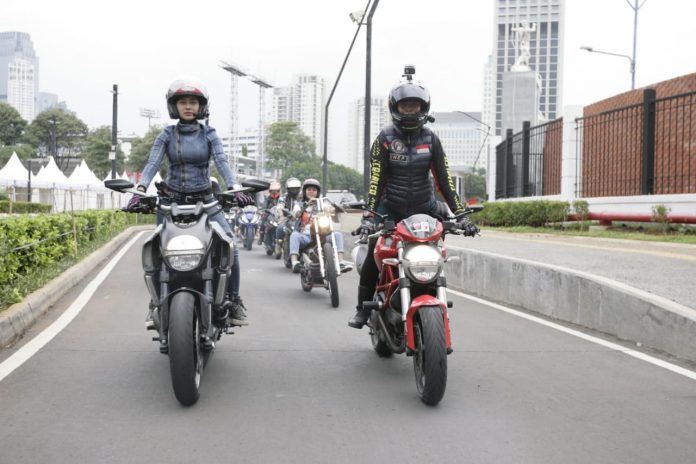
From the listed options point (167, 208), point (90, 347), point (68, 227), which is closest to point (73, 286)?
point (68, 227)

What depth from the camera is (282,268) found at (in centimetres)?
1519

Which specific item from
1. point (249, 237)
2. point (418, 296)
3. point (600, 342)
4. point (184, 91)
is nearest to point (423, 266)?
point (418, 296)

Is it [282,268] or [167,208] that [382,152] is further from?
[282,268]

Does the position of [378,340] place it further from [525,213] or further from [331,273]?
[525,213]

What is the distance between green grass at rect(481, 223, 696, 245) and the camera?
14.5 meters

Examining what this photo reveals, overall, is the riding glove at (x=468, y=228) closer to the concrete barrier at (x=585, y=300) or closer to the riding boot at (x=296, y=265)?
the concrete barrier at (x=585, y=300)

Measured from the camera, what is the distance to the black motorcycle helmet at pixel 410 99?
5727 millimetres

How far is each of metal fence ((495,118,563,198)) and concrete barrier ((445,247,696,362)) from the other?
11817 mm

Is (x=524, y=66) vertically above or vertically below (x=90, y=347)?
above

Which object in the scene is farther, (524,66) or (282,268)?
(524,66)

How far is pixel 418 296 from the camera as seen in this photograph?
16.9 ft

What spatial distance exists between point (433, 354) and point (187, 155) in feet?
7.84

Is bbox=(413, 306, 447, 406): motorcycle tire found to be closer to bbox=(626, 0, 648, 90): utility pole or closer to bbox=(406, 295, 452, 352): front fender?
bbox=(406, 295, 452, 352): front fender

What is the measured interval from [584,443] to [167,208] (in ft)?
9.27
